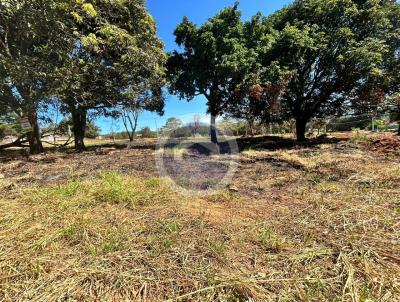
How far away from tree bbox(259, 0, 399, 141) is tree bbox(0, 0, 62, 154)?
20.2 feet

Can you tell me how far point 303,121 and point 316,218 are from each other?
9.26 metres

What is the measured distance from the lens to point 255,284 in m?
1.36

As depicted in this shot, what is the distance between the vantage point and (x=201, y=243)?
5.92 ft

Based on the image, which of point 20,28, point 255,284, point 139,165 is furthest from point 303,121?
point 255,284

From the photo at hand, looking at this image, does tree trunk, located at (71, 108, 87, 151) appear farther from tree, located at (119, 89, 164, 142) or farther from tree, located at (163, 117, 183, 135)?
tree, located at (163, 117, 183, 135)

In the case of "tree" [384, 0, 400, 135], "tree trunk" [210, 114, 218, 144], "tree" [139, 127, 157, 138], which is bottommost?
"tree trunk" [210, 114, 218, 144]

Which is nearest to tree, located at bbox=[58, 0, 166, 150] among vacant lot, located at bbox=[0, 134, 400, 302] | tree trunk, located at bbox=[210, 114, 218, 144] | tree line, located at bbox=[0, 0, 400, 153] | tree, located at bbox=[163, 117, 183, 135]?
tree line, located at bbox=[0, 0, 400, 153]

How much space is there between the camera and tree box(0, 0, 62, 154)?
531 cm

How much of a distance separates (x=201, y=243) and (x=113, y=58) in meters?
8.54

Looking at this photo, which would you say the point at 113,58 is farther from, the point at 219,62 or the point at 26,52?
the point at 219,62

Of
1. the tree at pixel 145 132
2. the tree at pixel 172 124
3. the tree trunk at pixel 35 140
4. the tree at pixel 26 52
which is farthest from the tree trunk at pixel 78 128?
the tree at pixel 145 132

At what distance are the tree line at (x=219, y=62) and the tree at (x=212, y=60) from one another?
0.12 ft

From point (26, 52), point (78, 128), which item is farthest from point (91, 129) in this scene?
point (26, 52)

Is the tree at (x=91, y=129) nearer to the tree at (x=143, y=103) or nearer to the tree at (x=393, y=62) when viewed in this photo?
the tree at (x=143, y=103)
